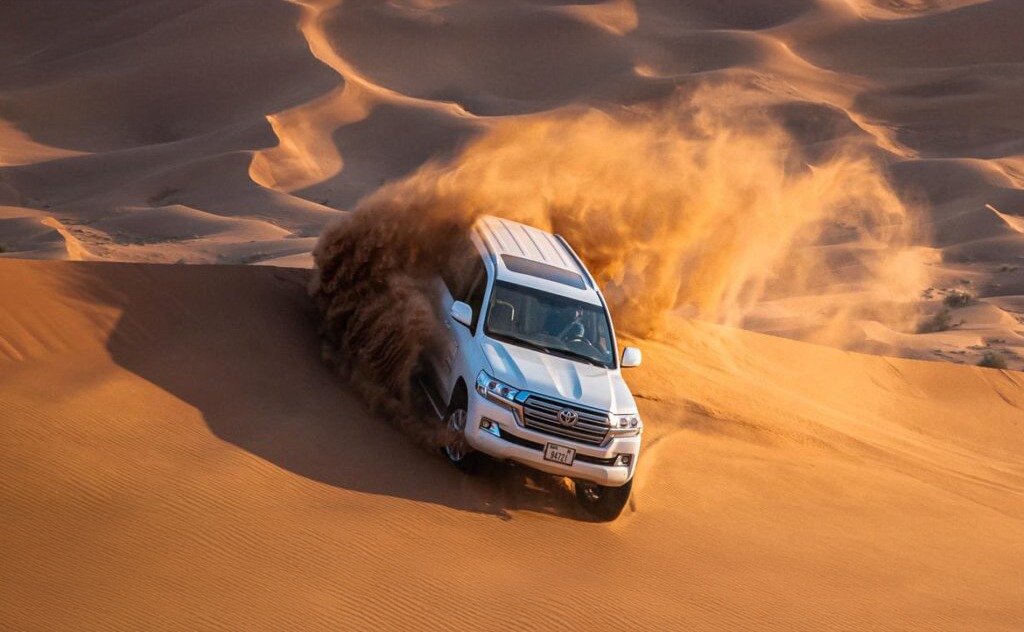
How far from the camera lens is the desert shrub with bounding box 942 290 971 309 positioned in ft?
79.4

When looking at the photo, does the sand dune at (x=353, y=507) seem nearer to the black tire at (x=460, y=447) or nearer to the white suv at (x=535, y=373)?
the black tire at (x=460, y=447)

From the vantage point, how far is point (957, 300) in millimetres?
24359

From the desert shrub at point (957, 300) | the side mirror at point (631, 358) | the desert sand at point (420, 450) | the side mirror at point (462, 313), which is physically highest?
the side mirror at point (462, 313)

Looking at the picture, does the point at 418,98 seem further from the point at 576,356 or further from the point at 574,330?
the point at 576,356

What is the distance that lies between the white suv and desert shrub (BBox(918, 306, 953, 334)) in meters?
14.7

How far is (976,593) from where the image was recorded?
374 inches

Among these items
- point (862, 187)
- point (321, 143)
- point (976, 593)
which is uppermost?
point (976, 593)

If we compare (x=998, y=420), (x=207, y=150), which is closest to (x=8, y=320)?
(x=998, y=420)

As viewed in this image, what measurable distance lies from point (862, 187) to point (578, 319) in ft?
103

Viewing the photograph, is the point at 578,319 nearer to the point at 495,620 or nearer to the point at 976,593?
the point at 495,620

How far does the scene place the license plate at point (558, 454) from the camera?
8.72m

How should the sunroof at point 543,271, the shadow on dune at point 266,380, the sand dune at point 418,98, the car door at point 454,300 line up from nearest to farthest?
1. the shadow on dune at point 266,380
2. the car door at point 454,300
3. the sunroof at point 543,271
4. the sand dune at point 418,98

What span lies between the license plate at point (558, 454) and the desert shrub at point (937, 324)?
16.5 metres

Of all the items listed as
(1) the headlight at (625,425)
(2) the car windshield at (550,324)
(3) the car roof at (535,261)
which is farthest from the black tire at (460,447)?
(3) the car roof at (535,261)
